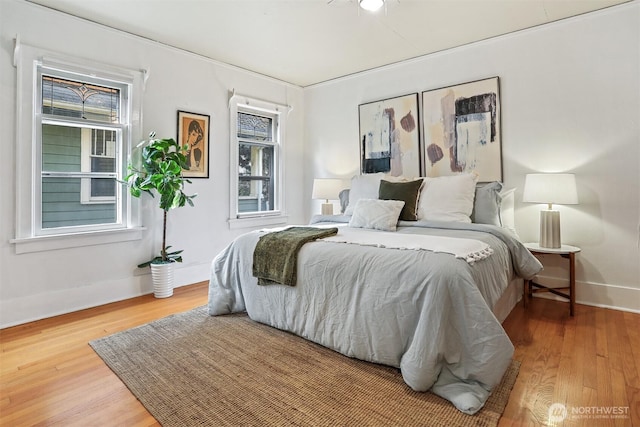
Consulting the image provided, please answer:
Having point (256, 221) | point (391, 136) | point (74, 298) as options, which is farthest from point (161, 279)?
point (391, 136)

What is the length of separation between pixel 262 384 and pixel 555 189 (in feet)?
8.84

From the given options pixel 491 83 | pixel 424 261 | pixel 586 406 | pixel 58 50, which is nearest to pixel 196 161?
pixel 58 50

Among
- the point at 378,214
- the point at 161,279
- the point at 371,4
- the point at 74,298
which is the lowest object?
the point at 74,298

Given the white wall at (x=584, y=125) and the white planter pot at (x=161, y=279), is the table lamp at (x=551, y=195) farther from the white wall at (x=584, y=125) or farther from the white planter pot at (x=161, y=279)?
the white planter pot at (x=161, y=279)

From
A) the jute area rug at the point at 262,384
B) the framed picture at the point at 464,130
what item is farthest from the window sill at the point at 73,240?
the framed picture at the point at 464,130

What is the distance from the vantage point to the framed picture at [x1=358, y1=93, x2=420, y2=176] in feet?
13.2

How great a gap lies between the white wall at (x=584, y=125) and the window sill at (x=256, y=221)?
2793mm

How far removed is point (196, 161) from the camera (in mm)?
3883

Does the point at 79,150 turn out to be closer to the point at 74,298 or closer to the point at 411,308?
the point at 74,298

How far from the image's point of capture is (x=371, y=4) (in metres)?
2.60

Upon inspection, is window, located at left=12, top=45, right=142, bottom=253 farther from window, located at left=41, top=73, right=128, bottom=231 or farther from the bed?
the bed

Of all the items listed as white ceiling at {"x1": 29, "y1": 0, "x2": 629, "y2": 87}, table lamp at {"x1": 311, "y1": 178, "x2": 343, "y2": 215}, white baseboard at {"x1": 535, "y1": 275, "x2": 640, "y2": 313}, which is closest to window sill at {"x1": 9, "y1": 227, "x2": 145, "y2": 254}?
white ceiling at {"x1": 29, "y1": 0, "x2": 629, "y2": 87}

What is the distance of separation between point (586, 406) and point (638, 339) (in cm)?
116

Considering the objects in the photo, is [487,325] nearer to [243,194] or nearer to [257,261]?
[257,261]
